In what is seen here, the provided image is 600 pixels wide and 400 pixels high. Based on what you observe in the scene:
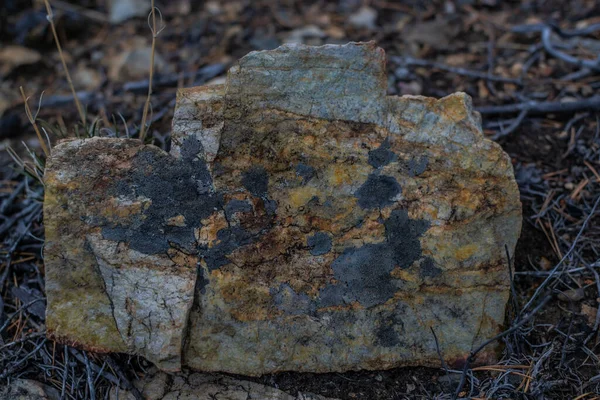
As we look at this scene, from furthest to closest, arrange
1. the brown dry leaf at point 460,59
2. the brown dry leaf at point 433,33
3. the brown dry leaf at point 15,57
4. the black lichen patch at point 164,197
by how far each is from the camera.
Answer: the brown dry leaf at point 15,57, the brown dry leaf at point 433,33, the brown dry leaf at point 460,59, the black lichen patch at point 164,197

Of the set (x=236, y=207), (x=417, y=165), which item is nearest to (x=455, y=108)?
(x=417, y=165)

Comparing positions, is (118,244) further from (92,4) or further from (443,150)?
(92,4)

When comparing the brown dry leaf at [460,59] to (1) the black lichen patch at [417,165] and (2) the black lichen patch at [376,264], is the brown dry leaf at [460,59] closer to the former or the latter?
(1) the black lichen patch at [417,165]

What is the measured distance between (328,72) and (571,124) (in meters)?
1.57

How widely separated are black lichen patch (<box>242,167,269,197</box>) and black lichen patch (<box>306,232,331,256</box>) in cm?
25

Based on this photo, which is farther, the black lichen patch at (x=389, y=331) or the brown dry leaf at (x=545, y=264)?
the brown dry leaf at (x=545, y=264)

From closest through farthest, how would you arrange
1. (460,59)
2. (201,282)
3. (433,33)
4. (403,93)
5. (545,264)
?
(201,282) → (545,264) → (403,93) → (460,59) → (433,33)

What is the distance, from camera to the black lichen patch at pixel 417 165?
2.17 metres

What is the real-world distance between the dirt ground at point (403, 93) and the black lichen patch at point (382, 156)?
0.73 meters

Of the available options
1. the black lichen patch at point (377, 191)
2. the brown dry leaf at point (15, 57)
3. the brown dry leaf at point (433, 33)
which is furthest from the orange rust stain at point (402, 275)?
the brown dry leaf at point (15, 57)

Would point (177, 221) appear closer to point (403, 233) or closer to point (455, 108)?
point (403, 233)

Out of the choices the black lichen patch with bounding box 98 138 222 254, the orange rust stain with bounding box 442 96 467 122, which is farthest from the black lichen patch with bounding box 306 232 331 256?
the orange rust stain with bounding box 442 96 467 122

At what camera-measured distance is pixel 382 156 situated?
217 centimetres

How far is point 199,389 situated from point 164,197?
725 mm
